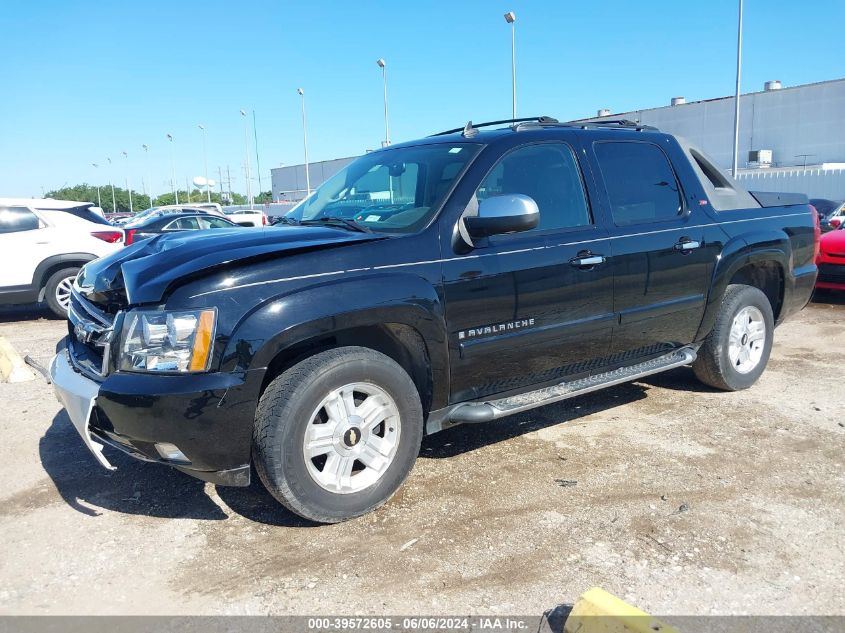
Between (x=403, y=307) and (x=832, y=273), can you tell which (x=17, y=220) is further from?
(x=832, y=273)

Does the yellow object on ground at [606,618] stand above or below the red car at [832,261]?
below

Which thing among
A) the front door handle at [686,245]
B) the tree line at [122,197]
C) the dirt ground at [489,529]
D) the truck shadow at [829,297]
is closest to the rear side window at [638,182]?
the front door handle at [686,245]

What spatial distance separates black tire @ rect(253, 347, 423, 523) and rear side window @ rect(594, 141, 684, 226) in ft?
6.13

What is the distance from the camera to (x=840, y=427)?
14.3ft

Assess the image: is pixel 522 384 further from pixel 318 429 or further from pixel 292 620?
pixel 292 620

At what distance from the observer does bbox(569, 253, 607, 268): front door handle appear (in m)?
3.82

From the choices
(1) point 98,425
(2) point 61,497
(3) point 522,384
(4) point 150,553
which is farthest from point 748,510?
(2) point 61,497

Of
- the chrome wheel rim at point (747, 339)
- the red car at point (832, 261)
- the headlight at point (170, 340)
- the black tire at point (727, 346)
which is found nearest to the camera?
the headlight at point (170, 340)

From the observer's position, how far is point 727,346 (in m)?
4.93

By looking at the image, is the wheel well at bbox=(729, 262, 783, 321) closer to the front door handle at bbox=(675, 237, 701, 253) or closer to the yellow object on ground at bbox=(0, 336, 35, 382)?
the front door handle at bbox=(675, 237, 701, 253)

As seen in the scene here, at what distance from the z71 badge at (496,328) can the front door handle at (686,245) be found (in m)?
1.36

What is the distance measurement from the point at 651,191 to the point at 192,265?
3.00 meters

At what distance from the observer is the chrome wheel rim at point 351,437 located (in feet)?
9.98

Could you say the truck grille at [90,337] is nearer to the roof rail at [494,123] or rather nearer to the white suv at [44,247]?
the roof rail at [494,123]
